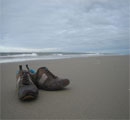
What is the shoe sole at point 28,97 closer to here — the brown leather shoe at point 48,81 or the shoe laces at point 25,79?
the shoe laces at point 25,79

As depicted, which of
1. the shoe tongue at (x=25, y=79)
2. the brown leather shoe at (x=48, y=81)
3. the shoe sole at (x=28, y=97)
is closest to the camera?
the shoe sole at (x=28, y=97)

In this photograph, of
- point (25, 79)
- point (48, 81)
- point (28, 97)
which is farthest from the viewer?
point (48, 81)

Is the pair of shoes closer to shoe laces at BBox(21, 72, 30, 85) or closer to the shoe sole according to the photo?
shoe laces at BBox(21, 72, 30, 85)

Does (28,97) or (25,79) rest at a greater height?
(25,79)

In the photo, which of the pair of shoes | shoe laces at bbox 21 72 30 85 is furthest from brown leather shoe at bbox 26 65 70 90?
shoe laces at bbox 21 72 30 85

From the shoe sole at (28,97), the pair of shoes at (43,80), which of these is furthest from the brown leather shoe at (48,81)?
the shoe sole at (28,97)

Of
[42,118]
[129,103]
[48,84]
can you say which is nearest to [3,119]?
[42,118]

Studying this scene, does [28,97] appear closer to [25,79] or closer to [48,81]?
[25,79]

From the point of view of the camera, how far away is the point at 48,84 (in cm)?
242

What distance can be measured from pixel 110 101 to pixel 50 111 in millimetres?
818

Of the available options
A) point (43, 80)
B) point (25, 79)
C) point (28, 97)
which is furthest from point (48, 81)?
point (28, 97)

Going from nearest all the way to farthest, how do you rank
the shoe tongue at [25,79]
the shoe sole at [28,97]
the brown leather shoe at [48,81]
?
the shoe sole at [28,97], the shoe tongue at [25,79], the brown leather shoe at [48,81]

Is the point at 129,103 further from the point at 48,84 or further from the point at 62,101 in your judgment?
the point at 48,84

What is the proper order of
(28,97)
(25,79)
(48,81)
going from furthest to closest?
(48,81)
(25,79)
(28,97)
